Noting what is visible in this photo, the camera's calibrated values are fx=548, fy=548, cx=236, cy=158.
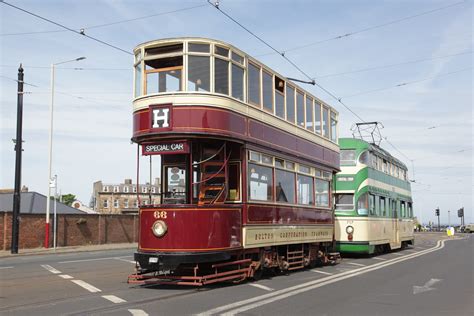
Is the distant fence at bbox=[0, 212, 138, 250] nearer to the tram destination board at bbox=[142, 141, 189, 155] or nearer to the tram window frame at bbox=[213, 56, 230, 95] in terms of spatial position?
the tram destination board at bbox=[142, 141, 189, 155]

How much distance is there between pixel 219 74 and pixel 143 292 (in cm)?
466

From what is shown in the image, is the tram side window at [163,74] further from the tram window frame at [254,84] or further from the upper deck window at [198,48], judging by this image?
→ the tram window frame at [254,84]

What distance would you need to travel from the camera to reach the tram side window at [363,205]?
2034cm

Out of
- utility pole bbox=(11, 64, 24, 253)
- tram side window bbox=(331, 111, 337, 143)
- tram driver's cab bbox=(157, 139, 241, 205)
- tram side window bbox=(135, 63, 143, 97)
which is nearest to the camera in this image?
tram driver's cab bbox=(157, 139, 241, 205)

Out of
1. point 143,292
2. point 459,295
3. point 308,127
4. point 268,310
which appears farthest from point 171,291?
point 308,127

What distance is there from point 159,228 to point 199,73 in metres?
3.28

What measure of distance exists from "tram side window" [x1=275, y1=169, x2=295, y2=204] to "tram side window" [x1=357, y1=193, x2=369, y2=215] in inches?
270

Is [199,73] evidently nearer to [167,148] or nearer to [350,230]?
[167,148]

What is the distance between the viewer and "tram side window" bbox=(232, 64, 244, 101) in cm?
1185

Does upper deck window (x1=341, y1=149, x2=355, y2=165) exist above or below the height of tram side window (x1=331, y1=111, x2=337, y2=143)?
below

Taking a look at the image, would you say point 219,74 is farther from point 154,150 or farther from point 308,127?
point 308,127

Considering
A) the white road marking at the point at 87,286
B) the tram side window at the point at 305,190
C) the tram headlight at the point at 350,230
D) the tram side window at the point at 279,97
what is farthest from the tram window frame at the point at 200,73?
the tram headlight at the point at 350,230

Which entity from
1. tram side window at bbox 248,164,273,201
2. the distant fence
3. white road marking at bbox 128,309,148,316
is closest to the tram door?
tram side window at bbox 248,164,273,201

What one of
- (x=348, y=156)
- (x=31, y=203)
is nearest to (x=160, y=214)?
(x=348, y=156)
